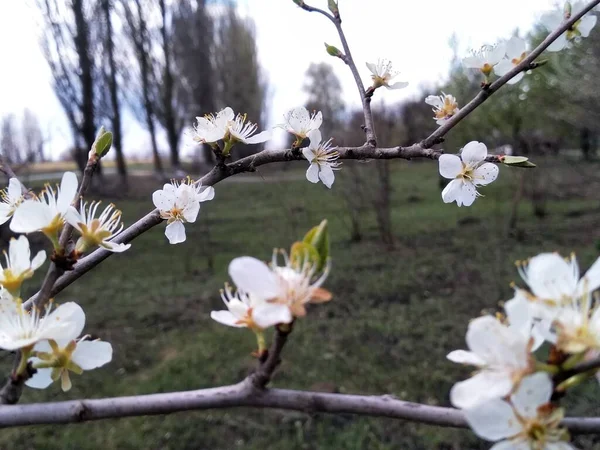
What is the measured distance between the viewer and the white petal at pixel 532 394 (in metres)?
0.39

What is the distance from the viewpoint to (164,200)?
82 centimetres

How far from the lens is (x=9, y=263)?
21.4 inches

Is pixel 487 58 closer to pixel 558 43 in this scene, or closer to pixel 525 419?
pixel 558 43

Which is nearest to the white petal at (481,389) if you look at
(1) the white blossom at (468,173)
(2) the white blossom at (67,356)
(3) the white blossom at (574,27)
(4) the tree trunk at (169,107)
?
(2) the white blossom at (67,356)

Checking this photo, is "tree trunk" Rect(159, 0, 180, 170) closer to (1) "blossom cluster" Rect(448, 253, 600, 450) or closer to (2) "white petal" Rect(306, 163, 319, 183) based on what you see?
(2) "white petal" Rect(306, 163, 319, 183)

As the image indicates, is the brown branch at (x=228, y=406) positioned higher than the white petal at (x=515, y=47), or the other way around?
the white petal at (x=515, y=47)

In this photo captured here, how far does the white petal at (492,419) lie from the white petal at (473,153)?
0.57 meters

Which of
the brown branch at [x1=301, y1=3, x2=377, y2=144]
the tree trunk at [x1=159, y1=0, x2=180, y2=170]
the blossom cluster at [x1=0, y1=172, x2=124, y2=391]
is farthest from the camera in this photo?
the tree trunk at [x1=159, y1=0, x2=180, y2=170]

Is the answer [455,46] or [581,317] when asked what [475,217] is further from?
[581,317]

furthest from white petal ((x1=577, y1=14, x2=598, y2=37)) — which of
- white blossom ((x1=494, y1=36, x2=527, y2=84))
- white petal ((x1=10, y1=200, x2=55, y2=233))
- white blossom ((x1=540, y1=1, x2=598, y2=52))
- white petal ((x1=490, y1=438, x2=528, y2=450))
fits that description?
white petal ((x1=10, y1=200, x2=55, y2=233))

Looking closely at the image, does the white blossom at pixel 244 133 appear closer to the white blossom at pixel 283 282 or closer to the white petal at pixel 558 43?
the white blossom at pixel 283 282

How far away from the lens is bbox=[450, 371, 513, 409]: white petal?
391 millimetres

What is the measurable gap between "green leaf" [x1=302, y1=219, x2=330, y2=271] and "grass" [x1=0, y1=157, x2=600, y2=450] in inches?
11.1

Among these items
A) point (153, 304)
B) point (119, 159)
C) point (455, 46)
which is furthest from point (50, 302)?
point (119, 159)
